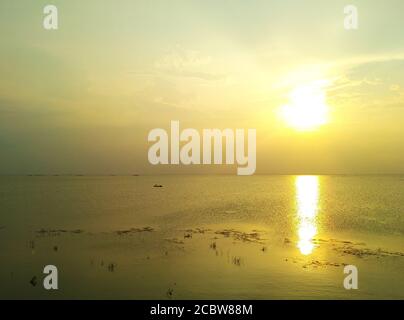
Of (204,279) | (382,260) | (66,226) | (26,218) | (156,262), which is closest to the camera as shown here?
(204,279)

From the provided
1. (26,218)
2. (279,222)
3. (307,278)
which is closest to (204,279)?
(307,278)

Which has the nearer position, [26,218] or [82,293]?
[82,293]

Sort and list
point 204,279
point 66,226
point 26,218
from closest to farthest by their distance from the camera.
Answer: point 204,279 < point 66,226 < point 26,218

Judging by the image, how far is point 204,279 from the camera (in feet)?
39.7

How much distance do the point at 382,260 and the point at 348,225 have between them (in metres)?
11.7

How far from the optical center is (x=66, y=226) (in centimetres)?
2234

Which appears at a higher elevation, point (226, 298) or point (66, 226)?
point (66, 226)

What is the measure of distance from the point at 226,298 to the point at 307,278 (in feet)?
10.8

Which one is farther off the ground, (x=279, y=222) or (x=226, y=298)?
(x=279, y=222)
